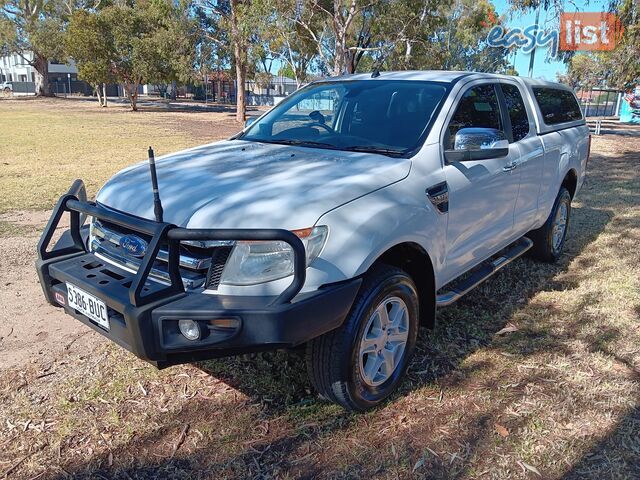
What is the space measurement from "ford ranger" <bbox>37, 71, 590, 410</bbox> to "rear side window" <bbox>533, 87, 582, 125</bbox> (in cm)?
86

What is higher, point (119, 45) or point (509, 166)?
point (119, 45)

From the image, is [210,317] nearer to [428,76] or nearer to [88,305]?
[88,305]

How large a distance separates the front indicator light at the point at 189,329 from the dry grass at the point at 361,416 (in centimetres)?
71

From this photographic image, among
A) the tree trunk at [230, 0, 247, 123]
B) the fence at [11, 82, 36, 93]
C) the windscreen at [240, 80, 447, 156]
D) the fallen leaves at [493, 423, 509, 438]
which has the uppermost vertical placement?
the fence at [11, 82, 36, 93]

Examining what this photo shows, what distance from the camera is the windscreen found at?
11.6 ft

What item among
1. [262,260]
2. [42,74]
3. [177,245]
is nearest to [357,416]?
[262,260]

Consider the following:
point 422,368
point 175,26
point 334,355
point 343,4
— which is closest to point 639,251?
point 422,368

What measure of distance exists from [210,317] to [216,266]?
0.28 metres

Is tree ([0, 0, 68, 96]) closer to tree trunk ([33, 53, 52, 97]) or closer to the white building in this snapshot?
tree trunk ([33, 53, 52, 97])

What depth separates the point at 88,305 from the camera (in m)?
2.70

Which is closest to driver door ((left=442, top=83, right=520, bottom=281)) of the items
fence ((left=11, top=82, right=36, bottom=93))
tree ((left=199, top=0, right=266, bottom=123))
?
tree ((left=199, top=0, right=266, bottom=123))

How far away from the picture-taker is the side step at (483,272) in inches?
138

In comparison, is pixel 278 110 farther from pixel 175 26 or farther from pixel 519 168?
pixel 175 26

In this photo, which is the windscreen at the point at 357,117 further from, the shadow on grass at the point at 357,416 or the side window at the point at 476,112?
the shadow on grass at the point at 357,416
